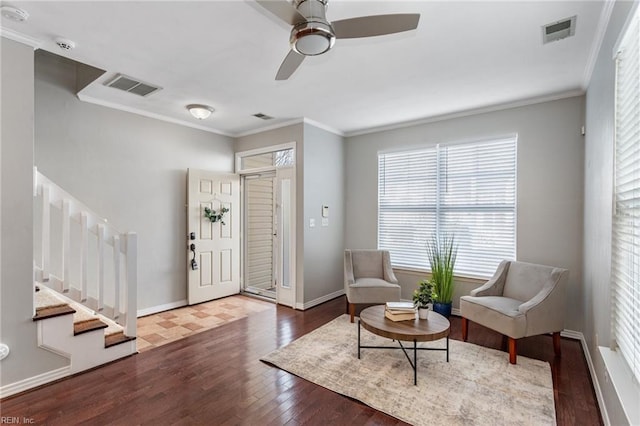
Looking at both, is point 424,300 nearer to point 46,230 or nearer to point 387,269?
point 387,269

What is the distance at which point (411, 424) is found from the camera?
205cm

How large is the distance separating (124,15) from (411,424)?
338cm

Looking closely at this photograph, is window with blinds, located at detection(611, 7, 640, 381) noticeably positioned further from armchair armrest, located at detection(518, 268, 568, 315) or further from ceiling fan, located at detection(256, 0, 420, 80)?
ceiling fan, located at detection(256, 0, 420, 80)

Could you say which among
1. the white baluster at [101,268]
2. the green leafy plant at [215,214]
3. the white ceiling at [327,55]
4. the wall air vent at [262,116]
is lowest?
the white baluster at [101,268]

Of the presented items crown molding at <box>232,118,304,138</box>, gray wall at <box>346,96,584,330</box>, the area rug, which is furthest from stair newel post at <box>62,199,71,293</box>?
→ gray wall at <box>346,96,584,330</box>

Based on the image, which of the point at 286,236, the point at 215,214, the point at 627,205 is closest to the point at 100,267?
the point at 215,214

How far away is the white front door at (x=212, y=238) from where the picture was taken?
15.3 feet

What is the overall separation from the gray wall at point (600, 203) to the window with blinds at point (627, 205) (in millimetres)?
149

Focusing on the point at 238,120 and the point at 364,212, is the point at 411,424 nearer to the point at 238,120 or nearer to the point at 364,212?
the point at 364,212

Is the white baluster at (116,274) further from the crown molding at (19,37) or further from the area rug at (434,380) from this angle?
the crown molding at (19,37)

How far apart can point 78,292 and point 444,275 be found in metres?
4.10

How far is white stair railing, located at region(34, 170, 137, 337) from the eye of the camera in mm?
2701

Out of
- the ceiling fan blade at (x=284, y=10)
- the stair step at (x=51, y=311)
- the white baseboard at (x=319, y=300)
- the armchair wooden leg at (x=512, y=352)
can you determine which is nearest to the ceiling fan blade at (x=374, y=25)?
the ceiling fan blade at (x=284, y=10)

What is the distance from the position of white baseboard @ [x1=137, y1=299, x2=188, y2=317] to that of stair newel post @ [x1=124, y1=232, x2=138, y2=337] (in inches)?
48.7
